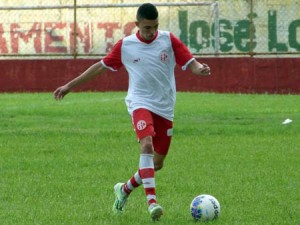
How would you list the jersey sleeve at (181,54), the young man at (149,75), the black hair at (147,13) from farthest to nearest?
the jersey sleeve at (181,54) → the young man at (149,75) → the black hair at (147,13)

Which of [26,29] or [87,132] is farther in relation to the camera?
[26,29]

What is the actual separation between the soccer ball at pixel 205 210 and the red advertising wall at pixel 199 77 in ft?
54.4

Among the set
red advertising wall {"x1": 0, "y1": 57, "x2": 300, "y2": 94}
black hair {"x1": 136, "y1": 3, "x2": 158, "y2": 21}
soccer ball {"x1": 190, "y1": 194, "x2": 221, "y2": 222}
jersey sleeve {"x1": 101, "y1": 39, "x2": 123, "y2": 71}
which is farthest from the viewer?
red advertising wall {"x1": 0, "y1": 57, "x2": 300, "y2": 94}

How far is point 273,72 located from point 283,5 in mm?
4675

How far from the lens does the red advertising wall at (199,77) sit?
2481 cm

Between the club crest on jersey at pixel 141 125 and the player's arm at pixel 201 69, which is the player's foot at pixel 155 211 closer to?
the club crest on jersey at pixel 141 125

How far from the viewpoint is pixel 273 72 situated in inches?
977

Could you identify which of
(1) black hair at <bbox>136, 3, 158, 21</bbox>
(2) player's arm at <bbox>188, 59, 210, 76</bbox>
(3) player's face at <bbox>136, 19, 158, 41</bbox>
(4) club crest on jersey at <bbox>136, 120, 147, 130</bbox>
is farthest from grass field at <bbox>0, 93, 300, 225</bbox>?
(1) black hair at <bbox>136, 3, 158, 21</bbox>

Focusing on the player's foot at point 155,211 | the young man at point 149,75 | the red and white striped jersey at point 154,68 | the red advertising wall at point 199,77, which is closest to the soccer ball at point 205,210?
the player's foot at point 155,211

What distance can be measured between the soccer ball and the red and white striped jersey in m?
0.94

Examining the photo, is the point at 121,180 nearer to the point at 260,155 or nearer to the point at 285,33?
the point at 260,155

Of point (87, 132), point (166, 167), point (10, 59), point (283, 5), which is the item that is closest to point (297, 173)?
point (166, 167)

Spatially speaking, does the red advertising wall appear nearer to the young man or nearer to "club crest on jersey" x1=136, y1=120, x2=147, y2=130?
the young man

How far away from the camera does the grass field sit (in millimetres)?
8812
